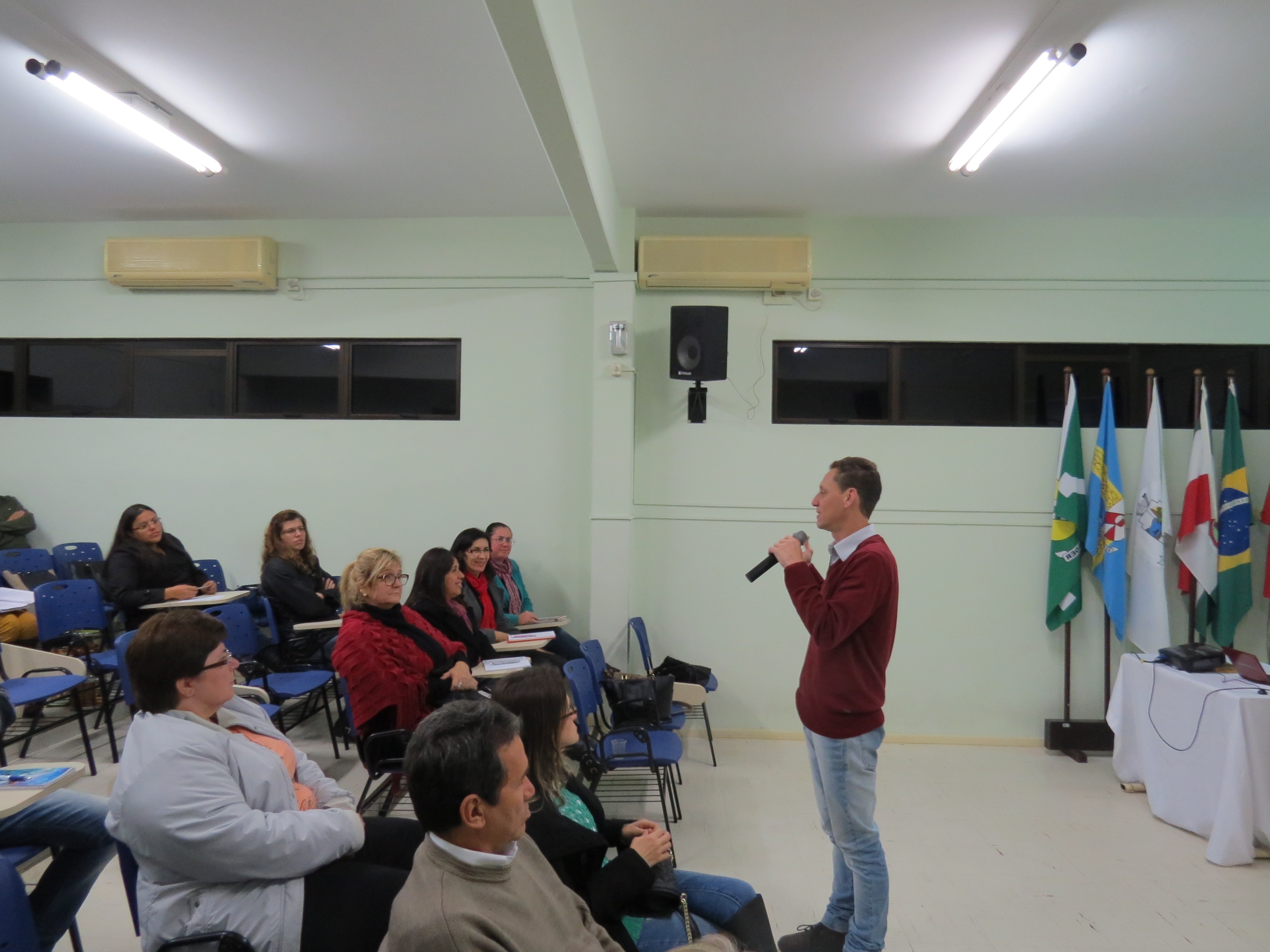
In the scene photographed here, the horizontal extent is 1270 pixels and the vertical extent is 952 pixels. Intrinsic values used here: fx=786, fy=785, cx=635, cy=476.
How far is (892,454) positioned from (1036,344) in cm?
118

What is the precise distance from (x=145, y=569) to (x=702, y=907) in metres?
3.92

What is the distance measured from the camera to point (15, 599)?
4.04 meters

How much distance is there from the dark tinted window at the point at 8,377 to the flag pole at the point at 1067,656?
711cm

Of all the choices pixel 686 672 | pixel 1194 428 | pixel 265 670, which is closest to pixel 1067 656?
pixel 1194 428

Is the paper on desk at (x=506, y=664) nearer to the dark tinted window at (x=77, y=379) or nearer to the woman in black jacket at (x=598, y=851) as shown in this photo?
the woman in black jacket at (x=598, y=851)

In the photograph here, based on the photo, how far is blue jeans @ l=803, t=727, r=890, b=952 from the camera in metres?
2.36

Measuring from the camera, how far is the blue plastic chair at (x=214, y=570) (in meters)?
5.28

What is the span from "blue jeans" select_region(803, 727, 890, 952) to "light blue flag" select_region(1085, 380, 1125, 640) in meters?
3.19

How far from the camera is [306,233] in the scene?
5.37 m

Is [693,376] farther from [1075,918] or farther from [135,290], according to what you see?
[135,290]

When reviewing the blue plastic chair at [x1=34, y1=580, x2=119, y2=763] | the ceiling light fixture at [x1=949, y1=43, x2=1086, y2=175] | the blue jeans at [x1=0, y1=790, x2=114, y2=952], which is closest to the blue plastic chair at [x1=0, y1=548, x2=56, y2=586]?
the blue plastic chair at [x1=34, y1=580, x2=119, y2=763]

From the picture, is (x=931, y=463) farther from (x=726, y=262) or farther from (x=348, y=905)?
(x=348, y=905)

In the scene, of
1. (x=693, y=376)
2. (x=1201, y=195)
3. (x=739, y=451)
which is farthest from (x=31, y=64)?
(x=1201, y=195)

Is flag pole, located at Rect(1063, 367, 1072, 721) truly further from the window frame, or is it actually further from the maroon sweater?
the window frame
